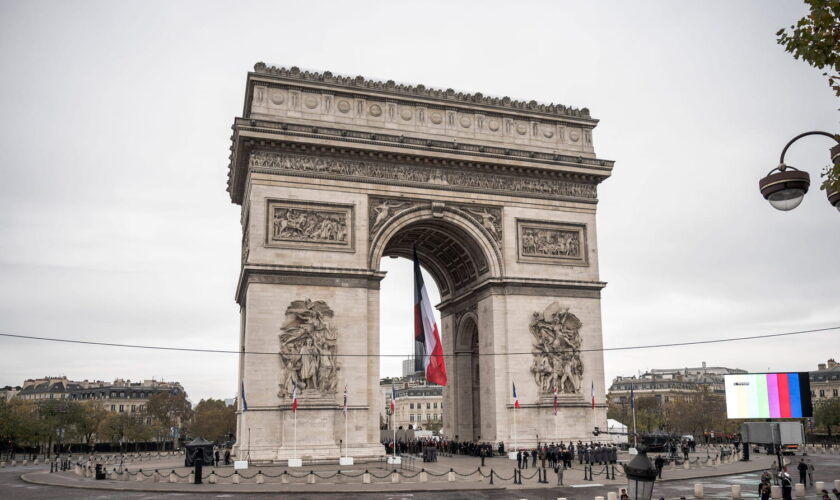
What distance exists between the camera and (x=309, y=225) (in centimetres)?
3988

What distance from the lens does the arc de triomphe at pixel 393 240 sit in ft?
124

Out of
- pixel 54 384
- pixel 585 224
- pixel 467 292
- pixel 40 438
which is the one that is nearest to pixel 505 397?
pixel 467 292

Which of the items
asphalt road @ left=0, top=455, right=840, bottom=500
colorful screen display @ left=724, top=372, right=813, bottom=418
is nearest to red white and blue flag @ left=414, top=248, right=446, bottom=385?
asphalt road @ left=0, top=455, right=840, bottom=500

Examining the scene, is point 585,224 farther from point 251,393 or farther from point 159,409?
point 159,409

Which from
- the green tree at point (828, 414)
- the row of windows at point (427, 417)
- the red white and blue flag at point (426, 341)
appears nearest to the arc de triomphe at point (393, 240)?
the red white and blue flag at point (426, 341)

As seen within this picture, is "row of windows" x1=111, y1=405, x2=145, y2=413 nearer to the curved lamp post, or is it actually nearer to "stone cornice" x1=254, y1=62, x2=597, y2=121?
"stone cornice" x1=254, y1=62, x2=597, y2=121

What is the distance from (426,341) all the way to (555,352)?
24.1ft

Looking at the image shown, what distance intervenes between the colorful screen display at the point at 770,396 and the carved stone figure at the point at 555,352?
28.7 feet

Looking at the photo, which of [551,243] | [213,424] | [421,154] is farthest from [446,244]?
[213,424]

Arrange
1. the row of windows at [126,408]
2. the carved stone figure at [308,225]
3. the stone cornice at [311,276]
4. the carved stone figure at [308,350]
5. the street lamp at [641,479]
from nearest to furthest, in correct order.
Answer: the street lamp at [641,479]
the carved stone figure at [308,350]
the stone cornice at [311,276]
the carved stone figure at [308,225]
the row of windows at [126,408]

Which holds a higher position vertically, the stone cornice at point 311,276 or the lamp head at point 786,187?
the stone cornice at point 311,276

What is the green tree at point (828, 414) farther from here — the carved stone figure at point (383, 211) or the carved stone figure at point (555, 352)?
the carved stone figure at point (383, 211)

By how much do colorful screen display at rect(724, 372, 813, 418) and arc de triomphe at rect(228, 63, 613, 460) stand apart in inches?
300

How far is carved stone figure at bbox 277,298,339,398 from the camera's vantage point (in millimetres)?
37531
